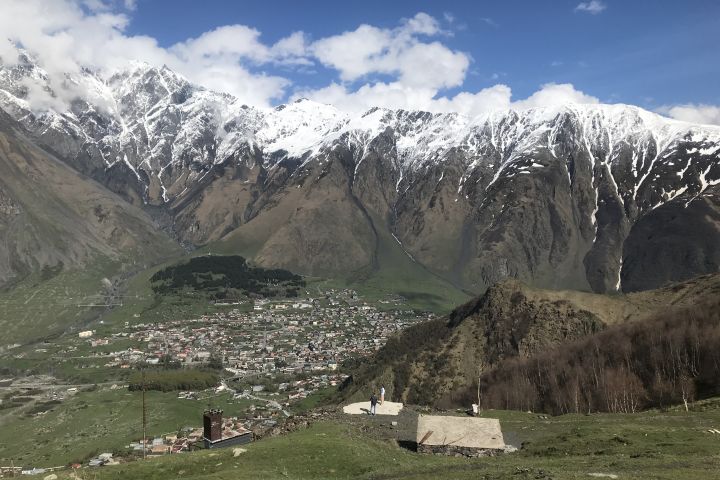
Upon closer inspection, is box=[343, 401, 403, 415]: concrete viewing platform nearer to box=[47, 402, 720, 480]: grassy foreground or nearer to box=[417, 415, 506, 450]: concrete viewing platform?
box=[47, 402, 720, 480]: grassy foreground

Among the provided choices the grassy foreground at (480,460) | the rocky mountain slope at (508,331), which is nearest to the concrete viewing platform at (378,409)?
the grassy foreground at (480,460)

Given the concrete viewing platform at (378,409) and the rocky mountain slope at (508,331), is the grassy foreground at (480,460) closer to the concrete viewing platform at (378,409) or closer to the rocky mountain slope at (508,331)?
the concrete viewing platform at (378,409)

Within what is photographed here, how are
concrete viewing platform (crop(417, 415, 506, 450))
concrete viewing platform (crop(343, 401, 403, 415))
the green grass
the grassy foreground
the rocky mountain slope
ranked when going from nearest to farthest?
the grassy foreground < concrete viewing platform (crop(417, 415, 506, 450)) < concrete viewing platform (crop(343, 401, 403, 415)) < the green grass < the rocky mountain slope

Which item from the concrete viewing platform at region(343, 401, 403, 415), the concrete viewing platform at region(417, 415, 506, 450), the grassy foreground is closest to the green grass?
the concrete viewing platform at region(343, 401, 403, 415)

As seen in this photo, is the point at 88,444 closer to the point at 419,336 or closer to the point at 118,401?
the point at 118,401

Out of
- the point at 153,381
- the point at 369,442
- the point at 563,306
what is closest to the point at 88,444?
the point at 153,381

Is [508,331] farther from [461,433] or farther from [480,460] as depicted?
[480,460]
